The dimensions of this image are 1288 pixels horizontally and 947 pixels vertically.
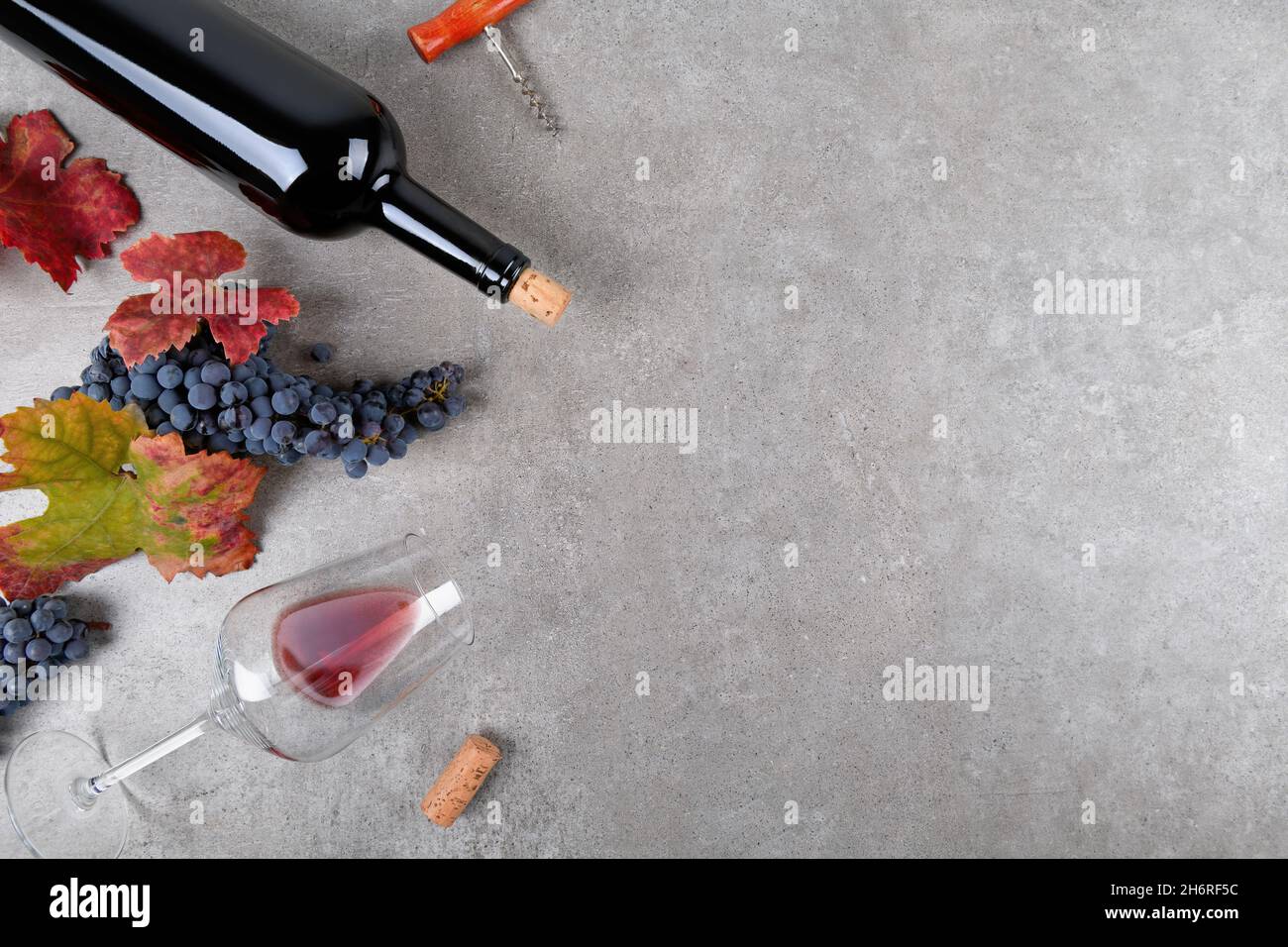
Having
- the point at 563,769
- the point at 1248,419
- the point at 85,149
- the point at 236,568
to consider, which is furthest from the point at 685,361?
the point at 85,149

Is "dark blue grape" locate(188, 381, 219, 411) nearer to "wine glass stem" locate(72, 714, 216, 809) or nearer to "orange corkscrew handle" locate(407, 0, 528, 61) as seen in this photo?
"wine glass stem" locate(72, 714, 216, 809)

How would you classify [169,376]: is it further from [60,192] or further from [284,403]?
[60,192]

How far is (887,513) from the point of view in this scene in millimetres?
1438

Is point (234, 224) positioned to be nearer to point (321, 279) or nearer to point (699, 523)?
point (321, 279)

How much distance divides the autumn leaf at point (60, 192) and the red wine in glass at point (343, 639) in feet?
2.47

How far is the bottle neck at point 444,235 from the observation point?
3.71 ft

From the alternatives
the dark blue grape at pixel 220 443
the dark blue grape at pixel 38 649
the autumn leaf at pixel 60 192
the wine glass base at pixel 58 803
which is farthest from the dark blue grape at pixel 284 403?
the wine glass base at pixel 58 803

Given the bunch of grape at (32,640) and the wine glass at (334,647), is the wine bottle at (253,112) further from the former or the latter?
the bunch of grape at (32,640)

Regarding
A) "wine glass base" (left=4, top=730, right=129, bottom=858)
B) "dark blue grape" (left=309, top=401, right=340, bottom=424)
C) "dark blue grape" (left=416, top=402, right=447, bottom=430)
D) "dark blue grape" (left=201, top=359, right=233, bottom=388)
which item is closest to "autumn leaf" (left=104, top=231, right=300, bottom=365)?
"dark blue grape" (left=201, top=359, right=233, bottom=388)

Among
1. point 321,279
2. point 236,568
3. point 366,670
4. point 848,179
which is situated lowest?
point 366,670

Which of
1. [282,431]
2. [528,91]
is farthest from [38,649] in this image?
[528,91]

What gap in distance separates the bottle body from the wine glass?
0.43 m

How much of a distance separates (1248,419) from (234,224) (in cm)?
178

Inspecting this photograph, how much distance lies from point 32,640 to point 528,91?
1.22 metres
